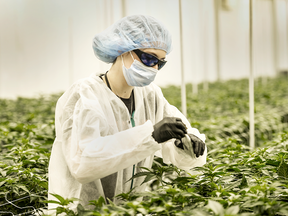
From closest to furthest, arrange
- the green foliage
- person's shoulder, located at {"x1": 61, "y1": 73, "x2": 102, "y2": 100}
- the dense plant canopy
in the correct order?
1. the dense plant canopy
2. person's shoulder, located at {"x1": 61, "y1": 73, "x2": 102, "y2": 100}
3. the green foliage

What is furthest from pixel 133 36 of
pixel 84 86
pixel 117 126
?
pixel 117 126

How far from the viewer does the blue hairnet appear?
1453 mm

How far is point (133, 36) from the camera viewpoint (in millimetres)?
1461

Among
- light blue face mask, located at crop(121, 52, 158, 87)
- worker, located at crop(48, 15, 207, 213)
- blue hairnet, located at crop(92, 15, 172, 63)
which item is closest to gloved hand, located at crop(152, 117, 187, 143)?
worker, located at crop(48, 15, 207, 213)

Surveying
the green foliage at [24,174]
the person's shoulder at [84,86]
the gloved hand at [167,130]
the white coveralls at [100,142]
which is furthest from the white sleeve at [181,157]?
the green foliage at [24,174]

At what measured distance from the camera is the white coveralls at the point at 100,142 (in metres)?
1.21

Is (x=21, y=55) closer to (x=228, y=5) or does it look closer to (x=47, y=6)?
(x=47, y=6)

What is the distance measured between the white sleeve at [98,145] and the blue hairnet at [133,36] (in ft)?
1.07

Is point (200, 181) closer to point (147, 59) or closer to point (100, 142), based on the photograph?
point (100, 142)

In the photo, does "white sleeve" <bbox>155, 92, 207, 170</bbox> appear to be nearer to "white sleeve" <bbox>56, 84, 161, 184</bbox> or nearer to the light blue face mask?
"white sleeve" <bbox>56, 84, 161, 184</bbox>

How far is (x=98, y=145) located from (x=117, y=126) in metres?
0.27

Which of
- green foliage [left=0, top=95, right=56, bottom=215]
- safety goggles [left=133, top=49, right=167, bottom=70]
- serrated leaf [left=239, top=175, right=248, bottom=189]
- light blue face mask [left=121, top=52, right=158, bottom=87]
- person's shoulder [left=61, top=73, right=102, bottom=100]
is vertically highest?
safety goggles [left=133, top=49, right=167, bottom=70]

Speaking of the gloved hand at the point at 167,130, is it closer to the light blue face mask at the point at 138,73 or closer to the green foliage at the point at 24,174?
the light blue face mask at the point at 138,73

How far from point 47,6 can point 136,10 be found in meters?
2.17
